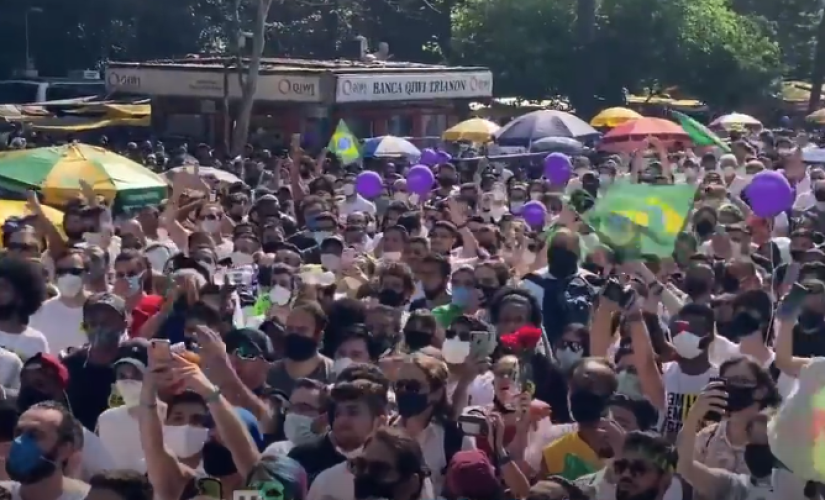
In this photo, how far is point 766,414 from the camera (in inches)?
204

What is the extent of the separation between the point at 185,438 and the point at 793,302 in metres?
2.65

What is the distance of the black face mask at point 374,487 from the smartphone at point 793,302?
235 cm

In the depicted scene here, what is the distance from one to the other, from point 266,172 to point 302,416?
11434 millimetres

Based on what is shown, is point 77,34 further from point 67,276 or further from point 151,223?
point 67,276

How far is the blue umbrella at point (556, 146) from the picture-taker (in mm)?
20688

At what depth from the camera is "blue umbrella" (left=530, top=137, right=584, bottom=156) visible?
20.7 m

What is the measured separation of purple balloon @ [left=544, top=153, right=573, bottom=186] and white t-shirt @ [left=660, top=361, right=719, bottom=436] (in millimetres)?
8941

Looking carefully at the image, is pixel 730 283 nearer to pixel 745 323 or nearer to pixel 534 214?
pixel 745 323

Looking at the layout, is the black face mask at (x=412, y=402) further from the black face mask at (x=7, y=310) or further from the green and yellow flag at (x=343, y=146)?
the green and yellow flag at (x=343, y=146)

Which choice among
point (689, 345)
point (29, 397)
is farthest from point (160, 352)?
point (689, 345)

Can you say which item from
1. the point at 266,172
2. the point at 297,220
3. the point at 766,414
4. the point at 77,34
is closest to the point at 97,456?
the point at 766,414

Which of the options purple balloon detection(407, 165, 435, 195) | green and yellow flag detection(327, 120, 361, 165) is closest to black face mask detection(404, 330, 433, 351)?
purple balloon detection(407, 165, 435, 195)

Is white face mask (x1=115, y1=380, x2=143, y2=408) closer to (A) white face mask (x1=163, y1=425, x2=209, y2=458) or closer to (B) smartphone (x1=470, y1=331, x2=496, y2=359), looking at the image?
(A) white face mask (x1=163, y1=425, x2=209, y2=458)

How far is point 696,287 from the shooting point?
289 inches
